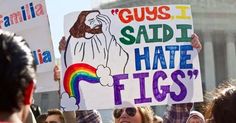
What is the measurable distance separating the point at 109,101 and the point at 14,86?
9.48 feet

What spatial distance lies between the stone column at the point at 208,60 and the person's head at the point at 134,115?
125 ft

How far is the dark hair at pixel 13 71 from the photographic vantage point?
1301 millimetres

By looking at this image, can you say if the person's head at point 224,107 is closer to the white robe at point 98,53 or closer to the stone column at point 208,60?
the white robe at point 98,53

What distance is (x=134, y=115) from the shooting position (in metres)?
3.76

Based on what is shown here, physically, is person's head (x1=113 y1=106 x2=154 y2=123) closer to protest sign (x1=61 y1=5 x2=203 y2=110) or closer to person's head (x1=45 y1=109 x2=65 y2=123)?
protest sign (x1=61 y1=5 x2=203 y2=110)

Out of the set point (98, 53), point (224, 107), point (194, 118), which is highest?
point (98, 53)

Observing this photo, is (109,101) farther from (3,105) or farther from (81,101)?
(3,105)

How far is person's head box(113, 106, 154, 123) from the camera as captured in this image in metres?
3.69

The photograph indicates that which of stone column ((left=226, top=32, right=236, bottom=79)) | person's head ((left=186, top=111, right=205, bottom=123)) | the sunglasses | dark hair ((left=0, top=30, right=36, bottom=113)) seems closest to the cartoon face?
the sunglasses

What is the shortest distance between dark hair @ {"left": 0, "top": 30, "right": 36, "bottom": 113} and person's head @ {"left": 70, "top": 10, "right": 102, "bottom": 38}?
2.99 m

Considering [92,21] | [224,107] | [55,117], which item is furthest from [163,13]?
[224,107]

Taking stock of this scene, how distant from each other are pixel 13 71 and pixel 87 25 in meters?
3.11

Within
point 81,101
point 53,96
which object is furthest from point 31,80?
point 53,96

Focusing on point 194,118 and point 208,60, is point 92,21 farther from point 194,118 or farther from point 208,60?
point 208,60
